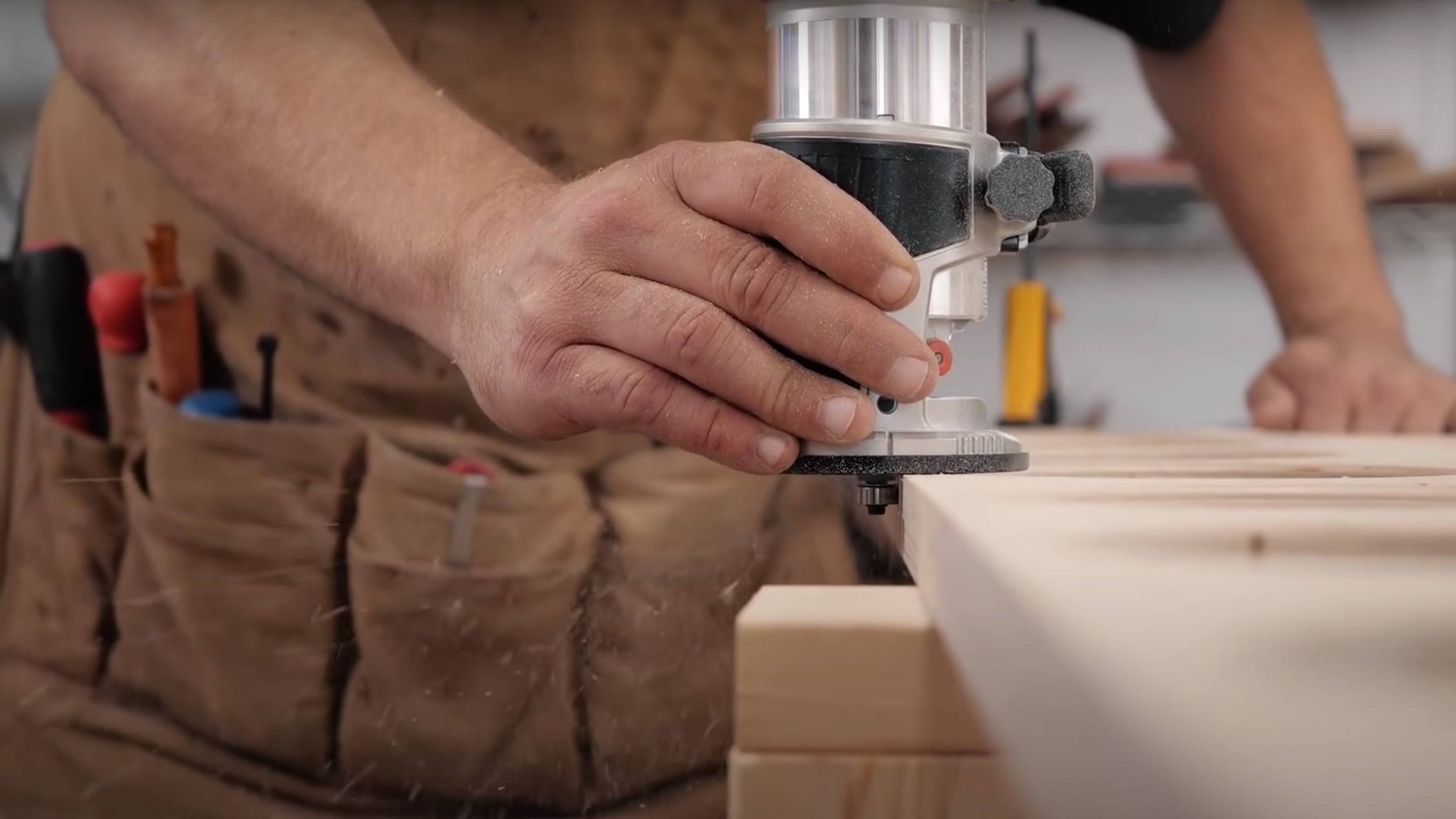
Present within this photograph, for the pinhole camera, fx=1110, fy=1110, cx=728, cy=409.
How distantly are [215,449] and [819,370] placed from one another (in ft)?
2.28

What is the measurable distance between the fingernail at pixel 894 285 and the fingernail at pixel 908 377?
3cm

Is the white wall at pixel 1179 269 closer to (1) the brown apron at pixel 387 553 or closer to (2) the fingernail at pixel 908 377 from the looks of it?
(1) the brown apron at pixel 387 553

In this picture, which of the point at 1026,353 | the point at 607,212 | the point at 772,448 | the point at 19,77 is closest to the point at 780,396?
the point at 772,448

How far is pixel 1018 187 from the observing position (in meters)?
0.49

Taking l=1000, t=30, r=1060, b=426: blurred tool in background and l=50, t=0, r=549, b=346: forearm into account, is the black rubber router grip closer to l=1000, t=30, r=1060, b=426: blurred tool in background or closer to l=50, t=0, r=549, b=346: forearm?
l=50, t=0, r=549, b=346: forearm

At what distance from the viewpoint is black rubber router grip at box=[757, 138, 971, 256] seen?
484 mm

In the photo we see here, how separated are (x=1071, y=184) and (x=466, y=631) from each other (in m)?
0.63

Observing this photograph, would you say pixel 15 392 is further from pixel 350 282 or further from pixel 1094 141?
pixel 1094 141

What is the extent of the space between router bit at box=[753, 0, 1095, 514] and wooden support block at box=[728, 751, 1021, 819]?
13 cm

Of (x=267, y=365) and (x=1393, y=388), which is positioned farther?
(x=1393, y=388)

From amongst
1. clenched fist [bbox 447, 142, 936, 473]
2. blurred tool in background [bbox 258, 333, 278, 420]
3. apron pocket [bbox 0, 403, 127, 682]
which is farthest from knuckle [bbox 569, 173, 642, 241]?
apron pocket [bbox 0, 403, 127, 682]

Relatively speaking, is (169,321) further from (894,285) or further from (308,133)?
(894,285)

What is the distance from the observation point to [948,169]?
49cm

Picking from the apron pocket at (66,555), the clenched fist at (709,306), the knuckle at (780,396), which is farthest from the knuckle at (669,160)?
the apron pocket at (66,555)
